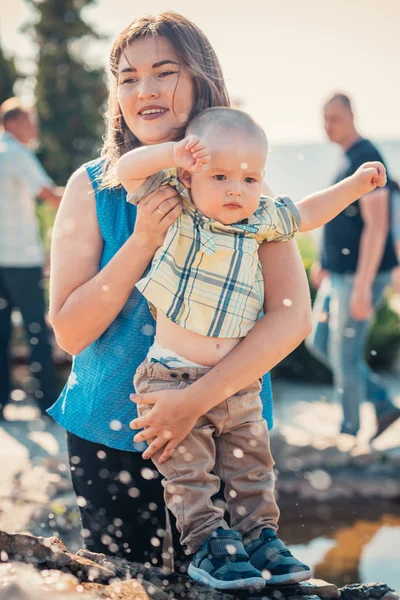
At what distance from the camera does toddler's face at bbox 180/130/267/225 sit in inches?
71.7

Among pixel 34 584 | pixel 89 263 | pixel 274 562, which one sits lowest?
pixel 274 562

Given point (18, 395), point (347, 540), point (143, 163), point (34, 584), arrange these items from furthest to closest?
point (18, 395), point (347, 540), point (143, 163), point (34, 584)

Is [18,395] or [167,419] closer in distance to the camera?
[167,419]

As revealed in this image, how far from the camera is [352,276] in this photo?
498 cm

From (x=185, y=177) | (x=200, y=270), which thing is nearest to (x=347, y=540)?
(x=200, y=270)

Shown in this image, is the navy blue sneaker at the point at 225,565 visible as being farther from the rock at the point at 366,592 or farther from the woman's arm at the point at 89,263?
the woman's arm at the point at 89,263

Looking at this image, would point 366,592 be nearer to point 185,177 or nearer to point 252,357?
point 252,357

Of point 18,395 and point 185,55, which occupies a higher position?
point 185,55

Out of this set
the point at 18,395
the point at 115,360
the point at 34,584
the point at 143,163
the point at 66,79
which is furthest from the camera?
the point at 66,79

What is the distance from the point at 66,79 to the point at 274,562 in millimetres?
20506

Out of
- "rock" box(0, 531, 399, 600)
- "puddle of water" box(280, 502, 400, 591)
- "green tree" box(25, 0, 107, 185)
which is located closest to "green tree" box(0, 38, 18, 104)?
"green tree" box(25, 0, 107, 185)

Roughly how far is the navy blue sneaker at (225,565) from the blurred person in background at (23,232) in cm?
385

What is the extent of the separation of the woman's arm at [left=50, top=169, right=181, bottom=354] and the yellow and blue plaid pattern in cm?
3

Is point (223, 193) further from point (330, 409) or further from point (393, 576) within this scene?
point (330, 409)
